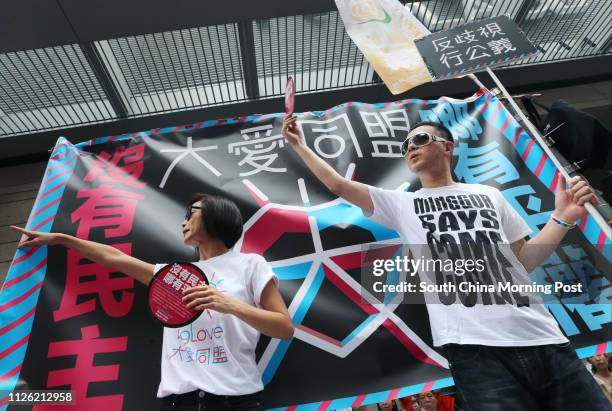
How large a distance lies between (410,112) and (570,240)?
1.28 m

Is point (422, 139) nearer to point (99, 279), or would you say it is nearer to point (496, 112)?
point (496, 112)

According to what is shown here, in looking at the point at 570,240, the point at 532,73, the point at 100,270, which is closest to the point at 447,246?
the point at 570,240

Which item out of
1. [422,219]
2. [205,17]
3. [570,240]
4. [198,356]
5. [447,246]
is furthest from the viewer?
[205,17]

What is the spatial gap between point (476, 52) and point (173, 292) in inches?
83.4

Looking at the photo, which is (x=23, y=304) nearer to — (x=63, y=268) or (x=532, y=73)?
(x=63, y=268)

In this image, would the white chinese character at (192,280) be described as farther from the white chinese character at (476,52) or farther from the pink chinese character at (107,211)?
the white chinese character at (476,52)

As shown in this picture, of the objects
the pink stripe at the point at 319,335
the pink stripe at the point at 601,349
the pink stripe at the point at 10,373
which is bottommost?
the pink stripe at the point at 601,349

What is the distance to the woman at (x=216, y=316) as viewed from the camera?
4.78ft

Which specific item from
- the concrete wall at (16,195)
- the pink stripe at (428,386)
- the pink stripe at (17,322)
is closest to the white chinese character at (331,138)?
the pink stripe at (428,386)

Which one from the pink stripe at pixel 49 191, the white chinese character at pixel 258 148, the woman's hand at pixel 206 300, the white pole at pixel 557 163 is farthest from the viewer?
the white chinese character at pixel 258 148

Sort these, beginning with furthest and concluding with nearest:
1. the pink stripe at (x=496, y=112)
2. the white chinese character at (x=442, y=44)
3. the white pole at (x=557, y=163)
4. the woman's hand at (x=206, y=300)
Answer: the pink stripe at (x=496, y=112)
the white chinese character at (x=442, y=44)
the white pole at (x=557, y=163)
the woman's hand at (x=206, y=300)

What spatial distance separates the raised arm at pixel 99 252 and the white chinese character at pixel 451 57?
1.99 metres

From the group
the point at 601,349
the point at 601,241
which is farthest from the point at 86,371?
the point at 601,241

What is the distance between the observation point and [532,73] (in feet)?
12.9
